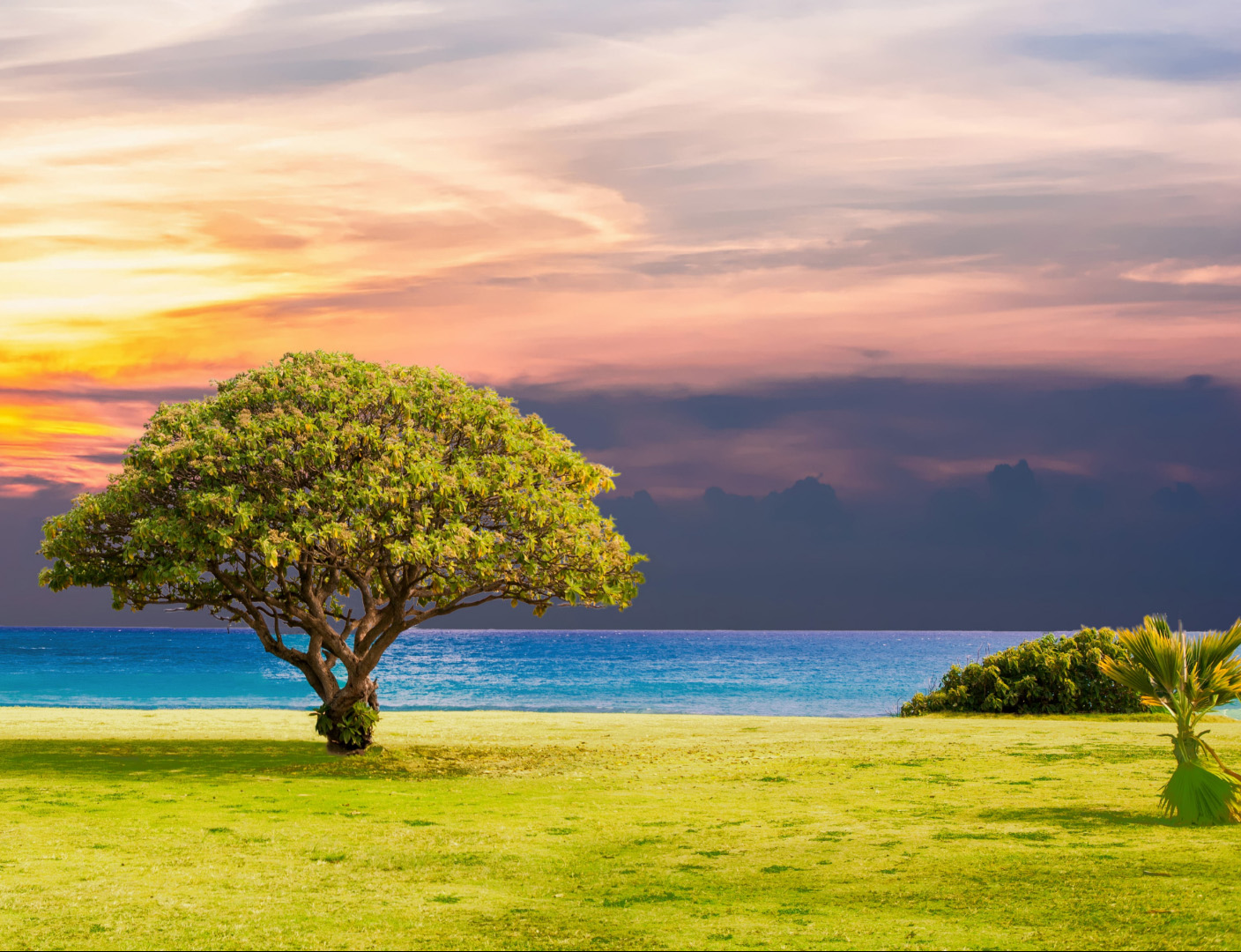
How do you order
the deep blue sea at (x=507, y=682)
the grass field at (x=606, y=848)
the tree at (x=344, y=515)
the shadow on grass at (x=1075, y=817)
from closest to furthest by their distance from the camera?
the grass field at (x=606, y=848), the shadow on grass at (x=1075, y=817), the tree at (x=344, y=515), the deep blue sea at (x=507, y=682)

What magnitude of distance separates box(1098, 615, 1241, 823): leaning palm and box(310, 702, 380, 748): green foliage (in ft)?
64.4

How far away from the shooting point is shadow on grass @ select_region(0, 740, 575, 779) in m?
28.5

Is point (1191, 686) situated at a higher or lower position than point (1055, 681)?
higher

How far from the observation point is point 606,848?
19.0 meters

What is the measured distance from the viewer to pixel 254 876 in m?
16.6

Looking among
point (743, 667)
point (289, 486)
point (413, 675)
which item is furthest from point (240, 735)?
point (743, 667)

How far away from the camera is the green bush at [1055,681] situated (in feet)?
164

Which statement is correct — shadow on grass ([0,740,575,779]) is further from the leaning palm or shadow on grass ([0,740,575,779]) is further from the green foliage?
the leaning palm

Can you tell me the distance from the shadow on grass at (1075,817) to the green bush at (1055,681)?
1163 inches

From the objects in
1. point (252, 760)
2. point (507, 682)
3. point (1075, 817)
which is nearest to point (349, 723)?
point (252, 760)

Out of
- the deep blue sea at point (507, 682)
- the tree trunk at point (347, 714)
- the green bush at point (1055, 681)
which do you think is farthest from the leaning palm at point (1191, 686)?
the deep blue sea at point (507, 682)

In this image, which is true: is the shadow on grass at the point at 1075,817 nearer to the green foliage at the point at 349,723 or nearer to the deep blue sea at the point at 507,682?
the green foliage at the point at 349,723

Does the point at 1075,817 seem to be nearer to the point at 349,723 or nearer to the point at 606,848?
the point at 606,848

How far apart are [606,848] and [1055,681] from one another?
3726 centimetres
